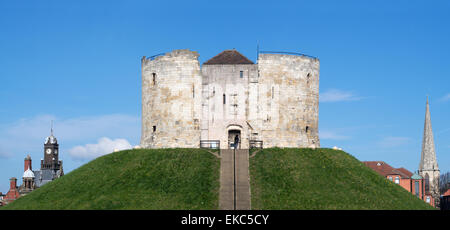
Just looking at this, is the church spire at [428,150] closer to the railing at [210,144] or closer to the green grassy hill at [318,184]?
the green grassy hill at [318,184]

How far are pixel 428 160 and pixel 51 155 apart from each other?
306 feet

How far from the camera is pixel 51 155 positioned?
157 meters

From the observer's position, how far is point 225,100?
52.0 metres

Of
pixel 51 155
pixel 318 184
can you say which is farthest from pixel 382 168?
pixel 51 155

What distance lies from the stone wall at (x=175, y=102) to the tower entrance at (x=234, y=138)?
9.25 ft

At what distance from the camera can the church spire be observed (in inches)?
5143

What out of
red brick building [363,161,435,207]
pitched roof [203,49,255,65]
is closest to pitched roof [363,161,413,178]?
red brick building [363,161,435,207]

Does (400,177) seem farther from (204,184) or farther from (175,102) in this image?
(204,184)

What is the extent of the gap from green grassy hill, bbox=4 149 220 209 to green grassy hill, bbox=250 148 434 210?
3499 millimetres

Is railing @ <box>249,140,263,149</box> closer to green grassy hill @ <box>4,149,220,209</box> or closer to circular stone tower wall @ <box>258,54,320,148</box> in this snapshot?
circular stone tower wall @ <box>258,54,320,148</box>
